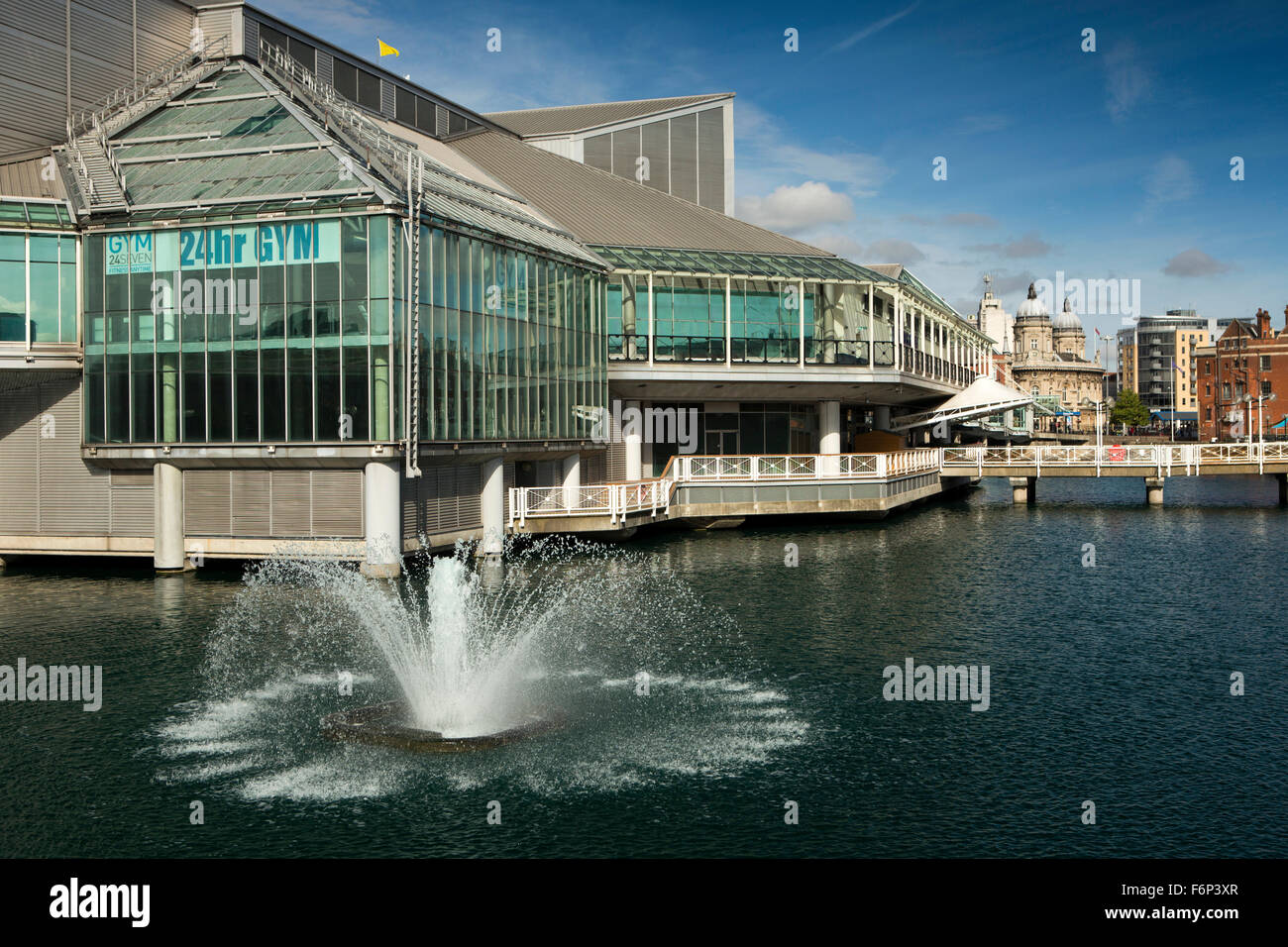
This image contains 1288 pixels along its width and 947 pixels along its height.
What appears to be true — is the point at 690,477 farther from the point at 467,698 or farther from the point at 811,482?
the point at 467,698

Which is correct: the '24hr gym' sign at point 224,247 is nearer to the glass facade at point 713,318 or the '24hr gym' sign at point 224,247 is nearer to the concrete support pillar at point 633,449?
the glass facade at point 713,318

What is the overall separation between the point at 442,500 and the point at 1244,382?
142778 millimetres

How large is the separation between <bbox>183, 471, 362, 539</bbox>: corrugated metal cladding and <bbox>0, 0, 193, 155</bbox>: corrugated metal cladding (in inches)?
644

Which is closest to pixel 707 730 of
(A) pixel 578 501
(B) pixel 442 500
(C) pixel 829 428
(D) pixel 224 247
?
(B) pixel 442 500

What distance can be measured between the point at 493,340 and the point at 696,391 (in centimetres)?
1840

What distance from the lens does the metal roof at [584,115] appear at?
241 feet

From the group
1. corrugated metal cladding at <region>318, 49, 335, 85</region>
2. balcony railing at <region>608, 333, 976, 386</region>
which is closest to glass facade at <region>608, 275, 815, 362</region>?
balcony railing at <region>608, 333, 976, 386</region>

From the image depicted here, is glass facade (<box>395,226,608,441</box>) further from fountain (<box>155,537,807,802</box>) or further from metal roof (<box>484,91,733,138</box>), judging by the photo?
metal roof (<box>484,91,733,138</box>)

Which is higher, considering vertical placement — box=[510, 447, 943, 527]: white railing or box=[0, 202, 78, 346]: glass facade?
box=[0, 202, 78, 346]: glass facade

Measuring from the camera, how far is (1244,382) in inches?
6088

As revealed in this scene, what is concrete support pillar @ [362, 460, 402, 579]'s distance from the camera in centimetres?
3712

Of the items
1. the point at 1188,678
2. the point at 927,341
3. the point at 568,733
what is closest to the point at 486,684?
the point at 568,733

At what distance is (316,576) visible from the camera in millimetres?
37938

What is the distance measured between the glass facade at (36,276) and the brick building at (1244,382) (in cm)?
14008
